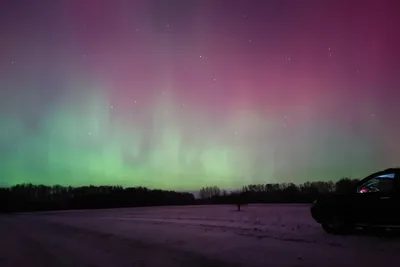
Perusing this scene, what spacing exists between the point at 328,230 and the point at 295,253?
169 inches

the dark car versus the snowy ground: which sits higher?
the dark car

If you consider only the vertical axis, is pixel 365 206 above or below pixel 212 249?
above

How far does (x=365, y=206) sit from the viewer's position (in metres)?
12.5

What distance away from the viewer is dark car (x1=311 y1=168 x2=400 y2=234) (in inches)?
471

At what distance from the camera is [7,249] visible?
12.7m

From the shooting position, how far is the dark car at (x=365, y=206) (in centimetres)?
1195

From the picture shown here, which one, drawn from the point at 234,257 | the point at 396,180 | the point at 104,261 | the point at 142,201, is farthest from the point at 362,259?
the point at 142,201

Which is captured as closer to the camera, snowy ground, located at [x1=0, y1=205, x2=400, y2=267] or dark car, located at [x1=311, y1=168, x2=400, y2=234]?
snowy ground, located at [x1=0, y1=205, x2=400, y2=267]

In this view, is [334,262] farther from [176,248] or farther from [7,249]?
[7,249]

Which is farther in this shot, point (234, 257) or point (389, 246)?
point (389, 246)

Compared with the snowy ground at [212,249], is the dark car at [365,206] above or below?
above

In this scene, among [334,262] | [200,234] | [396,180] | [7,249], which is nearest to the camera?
[334,262]

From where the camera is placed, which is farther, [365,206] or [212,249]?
[365,206]

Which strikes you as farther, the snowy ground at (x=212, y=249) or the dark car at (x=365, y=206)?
the dark car at (x=365, y=206)
